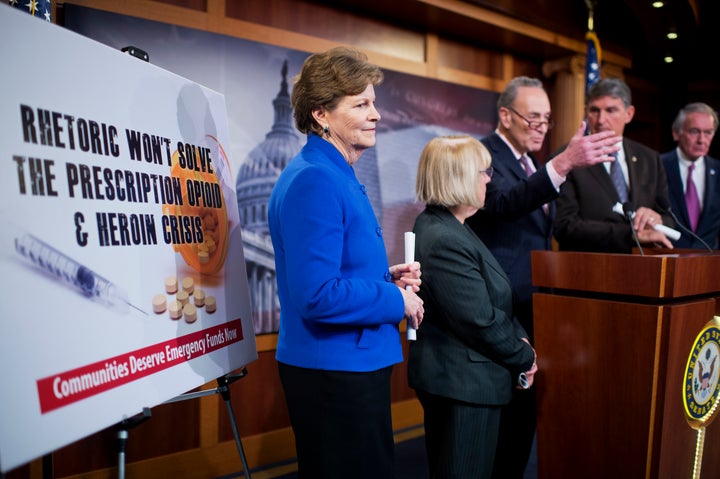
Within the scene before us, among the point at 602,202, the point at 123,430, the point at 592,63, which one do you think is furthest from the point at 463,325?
the point at 592,63

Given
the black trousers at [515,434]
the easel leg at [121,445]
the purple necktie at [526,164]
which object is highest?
the purple necktie at [526,164]

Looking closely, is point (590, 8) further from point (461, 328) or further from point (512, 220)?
point (461, 328)

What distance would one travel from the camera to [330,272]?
4.29ft

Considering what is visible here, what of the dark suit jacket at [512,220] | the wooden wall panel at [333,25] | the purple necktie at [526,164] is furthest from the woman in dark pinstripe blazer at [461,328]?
the wooden wall panel at [333,25]

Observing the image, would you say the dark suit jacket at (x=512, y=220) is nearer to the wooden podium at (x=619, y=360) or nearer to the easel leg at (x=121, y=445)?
the wooden podium at (x=619, y=360)

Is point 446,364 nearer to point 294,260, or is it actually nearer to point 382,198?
point 294,260

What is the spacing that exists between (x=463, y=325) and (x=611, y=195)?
3.64 ft

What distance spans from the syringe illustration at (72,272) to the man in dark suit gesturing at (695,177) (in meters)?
3.20

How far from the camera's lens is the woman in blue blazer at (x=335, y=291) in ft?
4.32

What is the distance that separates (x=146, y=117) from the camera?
55.6 inches

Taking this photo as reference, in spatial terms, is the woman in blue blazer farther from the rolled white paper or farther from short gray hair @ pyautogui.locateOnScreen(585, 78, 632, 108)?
short gray hair @ pyautogui.locateOnScreen(585, 78, 632, 108)

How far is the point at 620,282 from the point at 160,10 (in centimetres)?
225

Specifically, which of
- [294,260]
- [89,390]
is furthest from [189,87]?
[89,390]

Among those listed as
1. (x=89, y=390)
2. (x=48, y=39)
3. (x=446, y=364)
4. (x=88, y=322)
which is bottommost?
(x=446, y=364)
